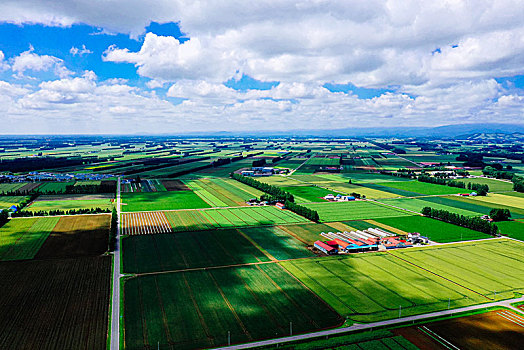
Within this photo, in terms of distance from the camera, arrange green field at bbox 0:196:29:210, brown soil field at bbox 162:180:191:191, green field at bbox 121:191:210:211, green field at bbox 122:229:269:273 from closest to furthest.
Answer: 1. green field at bbox 122:229:269:273
2. green field at bbox 0:196:29:210
3. green field at bbox 121:191:210:211
4. brown soil field at bbox 162:180:191:191

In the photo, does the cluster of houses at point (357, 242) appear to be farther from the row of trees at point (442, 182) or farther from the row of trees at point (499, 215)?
the row of trees at point (442, 182)

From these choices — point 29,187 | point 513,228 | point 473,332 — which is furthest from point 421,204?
point 29,187

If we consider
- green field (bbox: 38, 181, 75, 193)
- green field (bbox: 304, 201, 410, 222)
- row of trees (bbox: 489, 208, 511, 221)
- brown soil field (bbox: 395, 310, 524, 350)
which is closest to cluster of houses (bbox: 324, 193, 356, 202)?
green field (bbox: 304, 201, 410, 222)

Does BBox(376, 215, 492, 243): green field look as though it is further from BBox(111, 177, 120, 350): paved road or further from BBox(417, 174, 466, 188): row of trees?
BBox(417, 174, 466, 188): row of trees

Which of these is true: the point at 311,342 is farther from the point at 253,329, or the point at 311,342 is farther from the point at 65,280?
the point at 65,280

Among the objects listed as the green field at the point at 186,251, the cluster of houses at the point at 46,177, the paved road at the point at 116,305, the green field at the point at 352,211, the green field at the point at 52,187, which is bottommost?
the green field at the point at 352,211

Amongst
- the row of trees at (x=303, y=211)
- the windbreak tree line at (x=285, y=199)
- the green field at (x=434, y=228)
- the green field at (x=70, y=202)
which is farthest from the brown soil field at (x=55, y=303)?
the green field at (x=434, y=228)

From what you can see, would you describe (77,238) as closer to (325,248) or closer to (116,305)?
(116,305)
